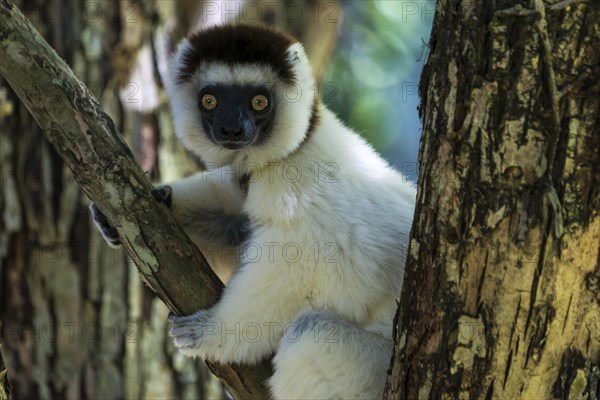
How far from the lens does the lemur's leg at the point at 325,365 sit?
3646 millimetres

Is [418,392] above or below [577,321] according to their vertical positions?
below

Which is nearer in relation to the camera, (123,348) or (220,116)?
(220,116)

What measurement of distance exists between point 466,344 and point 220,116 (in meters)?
2.05

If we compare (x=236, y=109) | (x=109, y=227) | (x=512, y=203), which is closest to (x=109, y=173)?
(x=109, y=227)

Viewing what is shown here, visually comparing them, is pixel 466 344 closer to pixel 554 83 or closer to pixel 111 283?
pixel 554 83

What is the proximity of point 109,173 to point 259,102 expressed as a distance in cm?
118

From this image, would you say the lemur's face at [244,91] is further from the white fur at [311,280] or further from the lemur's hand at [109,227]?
the lemur's hand at [109,227]

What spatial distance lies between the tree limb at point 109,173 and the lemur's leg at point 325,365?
0.59 ft

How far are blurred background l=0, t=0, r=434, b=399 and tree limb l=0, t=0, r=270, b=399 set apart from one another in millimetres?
A: 2013

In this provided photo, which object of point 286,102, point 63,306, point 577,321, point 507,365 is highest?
point 286,102

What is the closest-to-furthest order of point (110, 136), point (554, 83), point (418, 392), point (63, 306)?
point (554, 83), point (418, 392), point (110, 136), point (63, 306)

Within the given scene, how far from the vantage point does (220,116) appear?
14.0 ft

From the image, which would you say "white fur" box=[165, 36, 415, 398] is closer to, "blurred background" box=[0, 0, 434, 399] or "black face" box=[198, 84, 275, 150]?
"black face" box=[198, 84, 275, 150]

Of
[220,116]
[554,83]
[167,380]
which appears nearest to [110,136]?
[220,116]
